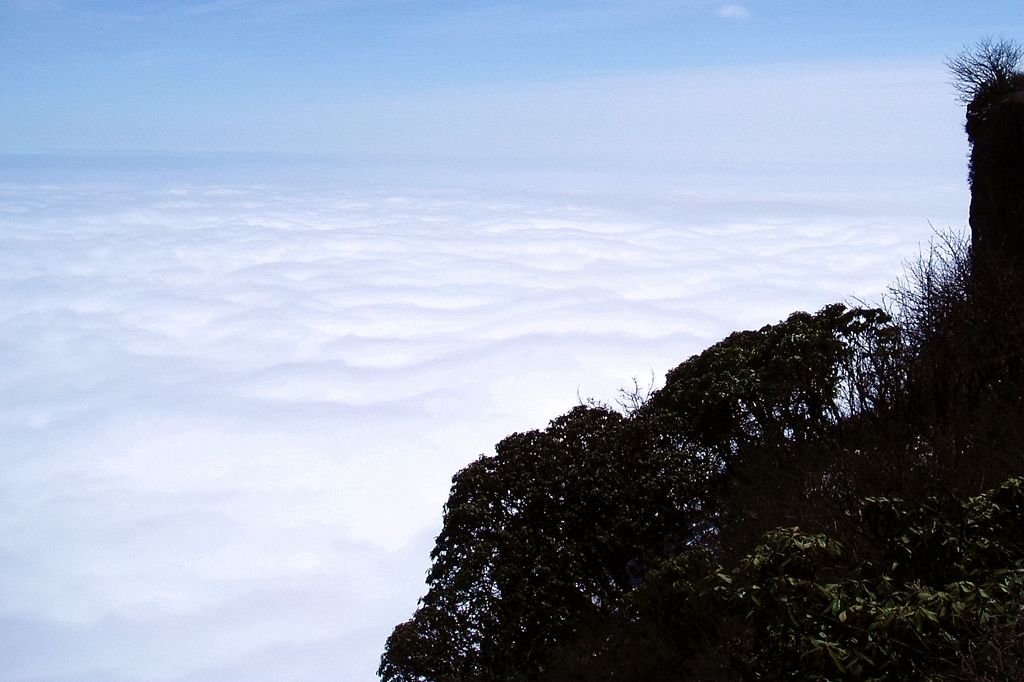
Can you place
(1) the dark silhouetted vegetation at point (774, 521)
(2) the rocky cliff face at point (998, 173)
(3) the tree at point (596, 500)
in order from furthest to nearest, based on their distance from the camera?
(2) the rocky cliff face at point (998, 173) < (3) the tree at point (596, 500) < (1) the dark silhouetted vegetation at point (774, 521)

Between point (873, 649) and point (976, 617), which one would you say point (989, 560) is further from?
point (873, 649)

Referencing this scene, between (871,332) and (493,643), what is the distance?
16.2 metres

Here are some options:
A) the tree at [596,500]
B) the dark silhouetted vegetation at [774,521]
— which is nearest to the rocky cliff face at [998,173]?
the dark silhouetted vegetation at [774,521]

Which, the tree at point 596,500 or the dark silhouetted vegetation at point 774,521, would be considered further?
the tree at point 596,500

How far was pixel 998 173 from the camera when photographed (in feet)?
130

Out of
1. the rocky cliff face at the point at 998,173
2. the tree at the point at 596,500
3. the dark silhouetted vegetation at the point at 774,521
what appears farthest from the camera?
the rocky cliff face at the point at 998,173

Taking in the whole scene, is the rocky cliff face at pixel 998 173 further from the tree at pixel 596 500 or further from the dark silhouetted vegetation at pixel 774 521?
the tree at pixel 596 500

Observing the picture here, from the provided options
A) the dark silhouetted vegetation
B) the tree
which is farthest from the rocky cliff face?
the tree

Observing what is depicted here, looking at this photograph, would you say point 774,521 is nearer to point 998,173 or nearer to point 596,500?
point 596,500

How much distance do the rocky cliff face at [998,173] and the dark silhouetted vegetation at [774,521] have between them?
292 centimetres

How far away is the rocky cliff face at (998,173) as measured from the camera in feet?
124

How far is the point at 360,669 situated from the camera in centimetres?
16112

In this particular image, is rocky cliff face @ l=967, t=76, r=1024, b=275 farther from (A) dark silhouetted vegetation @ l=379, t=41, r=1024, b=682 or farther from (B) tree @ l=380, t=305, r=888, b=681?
(B) tree @ l=380, t=305, r=888, b=681

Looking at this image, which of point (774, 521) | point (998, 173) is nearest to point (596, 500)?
point (774, 521)
